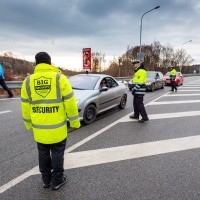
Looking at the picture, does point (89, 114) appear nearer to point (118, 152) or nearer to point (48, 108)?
point (118, 152)

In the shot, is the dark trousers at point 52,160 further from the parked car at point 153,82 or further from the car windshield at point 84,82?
the parked car at point 153,82

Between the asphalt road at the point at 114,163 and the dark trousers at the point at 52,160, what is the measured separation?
0.17m

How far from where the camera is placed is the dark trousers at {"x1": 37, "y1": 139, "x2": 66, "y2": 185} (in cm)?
290

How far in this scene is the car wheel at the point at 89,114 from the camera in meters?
6.28

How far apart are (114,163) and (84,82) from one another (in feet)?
13.2

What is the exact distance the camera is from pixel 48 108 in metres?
2.70

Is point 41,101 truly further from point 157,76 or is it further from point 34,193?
point 157,76

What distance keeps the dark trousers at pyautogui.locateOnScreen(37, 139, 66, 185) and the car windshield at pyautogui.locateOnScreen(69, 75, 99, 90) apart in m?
4.10

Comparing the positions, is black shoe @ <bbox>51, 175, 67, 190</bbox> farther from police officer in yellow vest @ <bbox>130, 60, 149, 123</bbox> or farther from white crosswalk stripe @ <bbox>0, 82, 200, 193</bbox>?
police officer in yellow vest @ <bbox>130, 60, 149, 123</bbox>

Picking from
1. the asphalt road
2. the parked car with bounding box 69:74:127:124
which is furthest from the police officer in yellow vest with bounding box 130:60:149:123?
the parked car with bounding box 69:74:127:124

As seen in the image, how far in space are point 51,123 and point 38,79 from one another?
600mm

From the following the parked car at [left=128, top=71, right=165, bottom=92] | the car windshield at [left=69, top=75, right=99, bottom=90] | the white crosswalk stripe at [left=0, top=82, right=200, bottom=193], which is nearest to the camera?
the white crosswalk stripe at [left=0, top=82, right=200, bottom=193]

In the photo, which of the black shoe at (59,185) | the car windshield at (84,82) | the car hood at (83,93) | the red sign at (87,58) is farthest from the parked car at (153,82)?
the black shoe at (59,185)

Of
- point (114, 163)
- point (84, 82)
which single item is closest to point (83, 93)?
point (84, 82)
